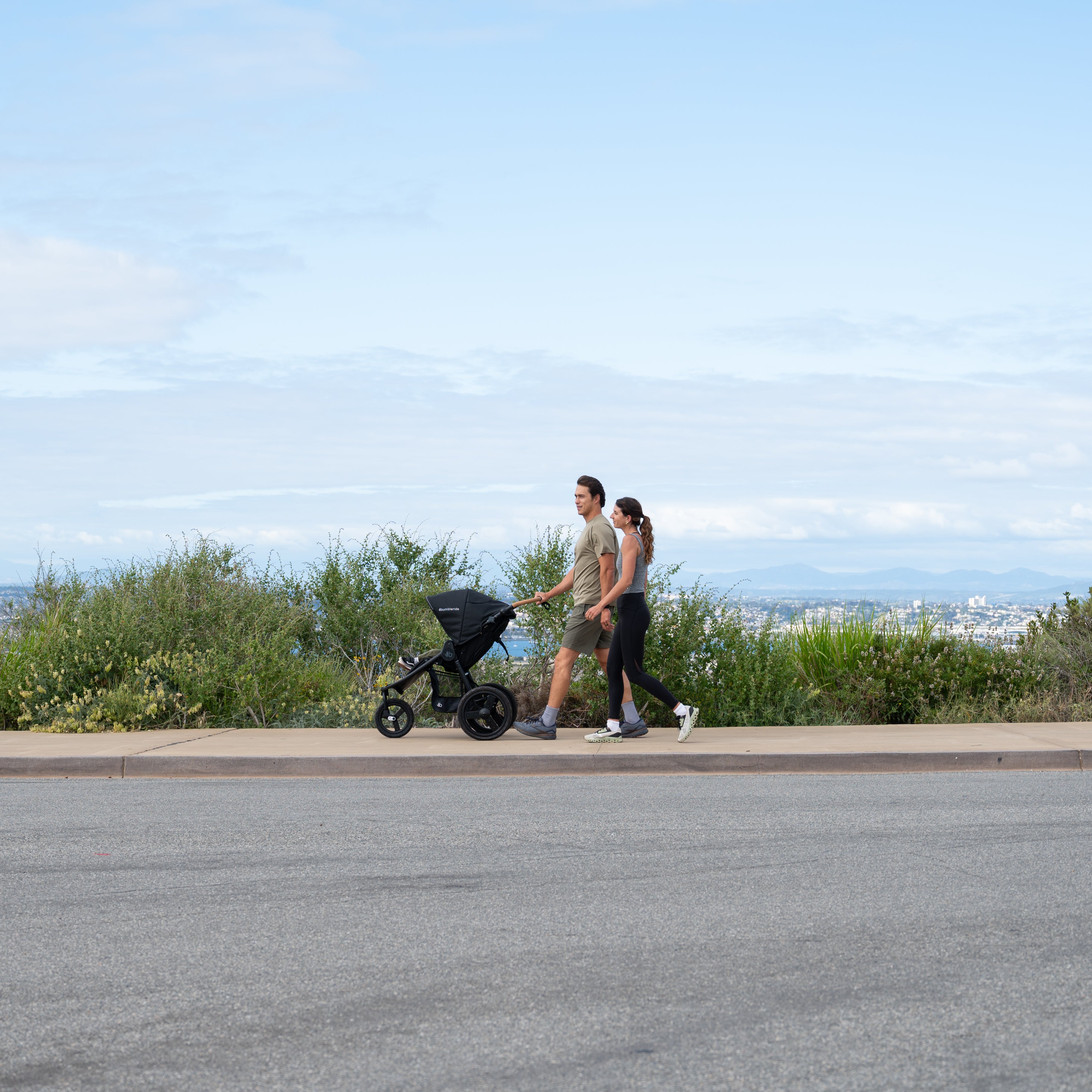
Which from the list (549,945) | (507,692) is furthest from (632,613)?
(549,945)

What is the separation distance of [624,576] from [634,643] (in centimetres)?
63

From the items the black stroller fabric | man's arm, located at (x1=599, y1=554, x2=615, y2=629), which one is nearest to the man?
man's arm, located at (x1=599, y1=554, x2=615, y2=629)

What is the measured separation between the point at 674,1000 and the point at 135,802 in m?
5.18

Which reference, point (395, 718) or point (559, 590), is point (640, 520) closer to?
point (559, 590)

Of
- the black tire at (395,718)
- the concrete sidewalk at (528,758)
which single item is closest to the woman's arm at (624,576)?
the concrete sidewalk at (528,758)

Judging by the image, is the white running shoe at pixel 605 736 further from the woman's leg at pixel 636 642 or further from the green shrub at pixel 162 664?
the green shrub at pixel 162 664

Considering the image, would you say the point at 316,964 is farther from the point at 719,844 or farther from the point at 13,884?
the point at 719,844

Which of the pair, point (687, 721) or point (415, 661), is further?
point (415, 661)

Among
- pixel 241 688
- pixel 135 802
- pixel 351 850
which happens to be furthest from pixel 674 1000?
pixel 241 688

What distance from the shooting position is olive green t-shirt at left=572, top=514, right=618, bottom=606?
1037 centimetres

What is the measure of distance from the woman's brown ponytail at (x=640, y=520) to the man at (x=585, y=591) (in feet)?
0.79

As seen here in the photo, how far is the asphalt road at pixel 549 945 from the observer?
3.79 meters

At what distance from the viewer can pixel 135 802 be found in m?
8.30

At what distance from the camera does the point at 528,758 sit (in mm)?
9570
